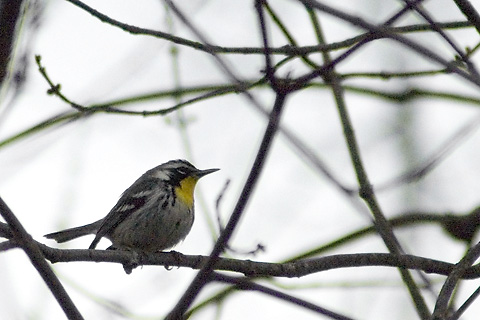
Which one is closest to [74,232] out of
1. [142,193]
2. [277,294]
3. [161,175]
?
[142,193]

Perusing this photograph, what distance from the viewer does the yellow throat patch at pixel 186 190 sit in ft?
26.0

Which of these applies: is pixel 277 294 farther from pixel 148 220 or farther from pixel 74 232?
pixel 74 232

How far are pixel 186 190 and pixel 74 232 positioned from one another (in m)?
1.42

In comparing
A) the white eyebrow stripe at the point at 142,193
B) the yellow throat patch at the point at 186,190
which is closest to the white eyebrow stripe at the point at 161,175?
the yellow throat patch at the point at 186,190

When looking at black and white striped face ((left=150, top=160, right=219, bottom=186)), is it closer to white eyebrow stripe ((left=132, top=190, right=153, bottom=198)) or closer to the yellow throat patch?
the yellow throat patch

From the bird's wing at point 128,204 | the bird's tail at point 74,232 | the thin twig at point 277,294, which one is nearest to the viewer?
the thin twig at point 277,294

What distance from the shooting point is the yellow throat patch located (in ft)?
26.0

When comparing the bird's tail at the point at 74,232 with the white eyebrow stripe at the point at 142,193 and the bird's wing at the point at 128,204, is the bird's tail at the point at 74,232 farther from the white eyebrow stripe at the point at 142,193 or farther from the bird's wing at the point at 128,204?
the white eyebrow stripe at the point at 142,193

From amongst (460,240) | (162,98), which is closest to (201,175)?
(162,98)

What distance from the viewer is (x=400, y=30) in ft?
13.7

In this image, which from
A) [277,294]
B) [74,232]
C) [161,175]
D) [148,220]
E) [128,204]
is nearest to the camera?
[277,294]

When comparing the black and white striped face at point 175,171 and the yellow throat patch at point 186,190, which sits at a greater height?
the black and white striped face at point 175,171

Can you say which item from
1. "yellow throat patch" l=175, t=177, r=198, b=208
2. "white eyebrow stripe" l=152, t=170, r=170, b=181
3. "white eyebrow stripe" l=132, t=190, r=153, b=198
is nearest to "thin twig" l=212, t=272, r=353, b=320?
"yellow throat patch" l=175, t=177, r=198, b=208

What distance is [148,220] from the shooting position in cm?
757
